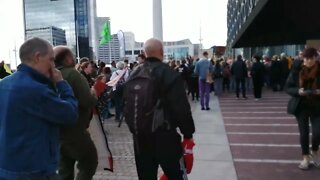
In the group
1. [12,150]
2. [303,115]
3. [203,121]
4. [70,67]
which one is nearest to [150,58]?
[70,67]

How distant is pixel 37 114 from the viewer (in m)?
2.66

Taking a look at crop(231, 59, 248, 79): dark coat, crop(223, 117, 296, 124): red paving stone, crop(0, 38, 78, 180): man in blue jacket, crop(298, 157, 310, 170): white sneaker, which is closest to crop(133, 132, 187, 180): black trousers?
crop(0, 38, 78, 180): man in blue jacket

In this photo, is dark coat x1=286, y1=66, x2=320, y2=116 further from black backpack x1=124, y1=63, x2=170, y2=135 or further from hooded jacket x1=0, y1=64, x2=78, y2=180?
hooded jacket x1=0, y1=64, x2=78, y2=180

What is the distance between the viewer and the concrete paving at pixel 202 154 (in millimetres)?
6051

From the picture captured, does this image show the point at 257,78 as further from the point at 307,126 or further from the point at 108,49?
the point at 108,49

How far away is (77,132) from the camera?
13.5 ft

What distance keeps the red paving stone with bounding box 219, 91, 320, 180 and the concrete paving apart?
173 millimetres

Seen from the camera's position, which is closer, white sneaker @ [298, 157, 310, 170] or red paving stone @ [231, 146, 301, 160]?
white sneaker @ [298, 157, 310, 170]

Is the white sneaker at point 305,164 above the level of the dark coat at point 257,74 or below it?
below

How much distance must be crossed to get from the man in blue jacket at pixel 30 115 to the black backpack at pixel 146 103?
3.03 ft

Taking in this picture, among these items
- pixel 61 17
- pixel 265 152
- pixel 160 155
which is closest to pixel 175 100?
pixel 160 155

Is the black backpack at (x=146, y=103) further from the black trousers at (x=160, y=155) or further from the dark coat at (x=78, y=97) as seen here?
the dark coat at (x=78, y=97)

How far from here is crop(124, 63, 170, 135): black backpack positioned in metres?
3.59

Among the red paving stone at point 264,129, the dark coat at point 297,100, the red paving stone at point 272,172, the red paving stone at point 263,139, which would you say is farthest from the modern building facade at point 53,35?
the dark coat at point 297,100
